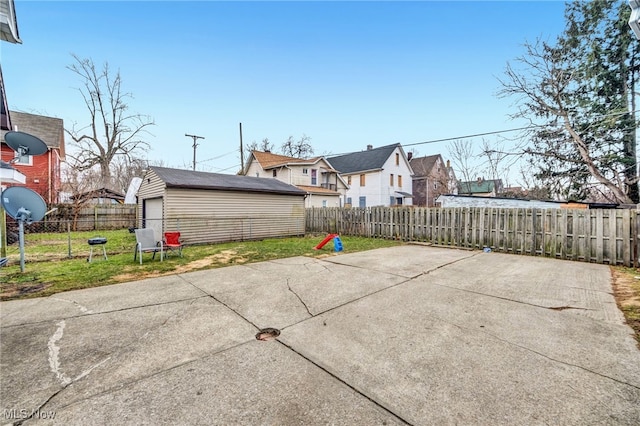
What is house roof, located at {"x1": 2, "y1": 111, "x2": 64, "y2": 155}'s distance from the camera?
17781mm

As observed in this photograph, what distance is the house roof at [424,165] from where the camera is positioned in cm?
3499

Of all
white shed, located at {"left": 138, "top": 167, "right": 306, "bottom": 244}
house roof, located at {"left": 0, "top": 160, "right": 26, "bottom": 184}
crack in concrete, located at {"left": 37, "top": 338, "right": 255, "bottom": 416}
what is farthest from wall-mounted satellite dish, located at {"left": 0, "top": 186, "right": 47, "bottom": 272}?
crack in concrete, located at {"left": 37, "top": 338, "right": 255, "bottom": 416}

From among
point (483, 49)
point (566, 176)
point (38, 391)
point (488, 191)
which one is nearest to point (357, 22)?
point (483, 49)

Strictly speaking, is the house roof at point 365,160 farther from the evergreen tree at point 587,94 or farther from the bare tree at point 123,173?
the bare tree at point 123,173

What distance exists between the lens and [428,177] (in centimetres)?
3275

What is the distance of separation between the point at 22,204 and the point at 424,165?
37524 mm

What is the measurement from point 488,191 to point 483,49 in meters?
25.6

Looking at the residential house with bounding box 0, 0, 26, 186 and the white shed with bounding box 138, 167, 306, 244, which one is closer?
the residential house with bounding box 0, 0, 26, 186

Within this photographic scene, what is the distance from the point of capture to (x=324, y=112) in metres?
21.1

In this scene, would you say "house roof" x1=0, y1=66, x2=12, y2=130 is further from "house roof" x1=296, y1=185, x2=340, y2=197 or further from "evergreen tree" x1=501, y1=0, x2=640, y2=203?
"evergreen tree" x1=501, y1=0, x2=640, y2=203

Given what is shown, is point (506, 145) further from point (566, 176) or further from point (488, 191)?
point (488, 191)

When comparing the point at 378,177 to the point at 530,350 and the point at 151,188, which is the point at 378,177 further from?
the point at 530,350

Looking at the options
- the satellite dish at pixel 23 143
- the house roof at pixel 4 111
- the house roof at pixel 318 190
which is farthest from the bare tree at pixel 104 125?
the satellite dish at pixel 23 143

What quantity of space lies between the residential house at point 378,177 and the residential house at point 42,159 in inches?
897
